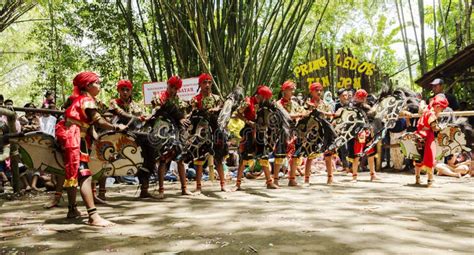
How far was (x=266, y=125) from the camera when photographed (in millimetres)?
6211

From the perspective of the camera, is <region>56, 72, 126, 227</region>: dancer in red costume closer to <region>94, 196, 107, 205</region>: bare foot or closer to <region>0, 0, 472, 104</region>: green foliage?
<region>94, 196, 107, 205</region>: bare foot

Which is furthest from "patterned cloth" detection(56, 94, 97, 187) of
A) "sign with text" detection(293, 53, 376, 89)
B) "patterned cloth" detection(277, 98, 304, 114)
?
"sign with text" detection(293, 53, 376, 89)

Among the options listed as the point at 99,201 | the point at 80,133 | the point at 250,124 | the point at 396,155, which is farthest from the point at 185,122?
the point at 396,155

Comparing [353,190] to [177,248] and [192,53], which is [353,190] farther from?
[192,53]

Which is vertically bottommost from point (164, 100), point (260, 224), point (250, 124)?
point (260, 224)

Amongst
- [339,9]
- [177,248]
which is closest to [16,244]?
[177,248]

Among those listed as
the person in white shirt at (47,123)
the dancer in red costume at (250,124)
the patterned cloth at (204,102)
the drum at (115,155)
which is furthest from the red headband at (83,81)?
the person in white shirt at (47,123)

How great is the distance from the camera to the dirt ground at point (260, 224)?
3.06 m

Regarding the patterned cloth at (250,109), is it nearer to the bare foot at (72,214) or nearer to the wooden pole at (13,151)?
the bare foot at (72,214)

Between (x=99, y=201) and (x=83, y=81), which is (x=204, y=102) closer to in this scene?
(x=99, y=201)

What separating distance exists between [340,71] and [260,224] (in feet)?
29.1

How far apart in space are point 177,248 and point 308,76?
9.43 m

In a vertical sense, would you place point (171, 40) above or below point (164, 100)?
above

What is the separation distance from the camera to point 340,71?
1202 cm
